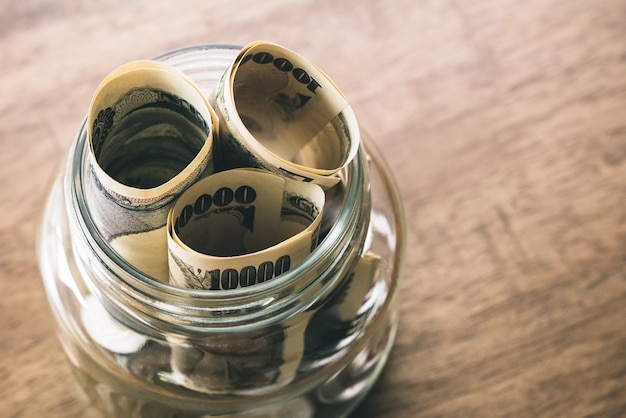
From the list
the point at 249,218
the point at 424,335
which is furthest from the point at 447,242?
the point at 249,218

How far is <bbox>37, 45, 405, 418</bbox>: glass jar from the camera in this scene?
1.22 feet

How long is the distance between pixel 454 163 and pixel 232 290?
0.33 m

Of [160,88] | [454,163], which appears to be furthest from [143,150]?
[454,163]

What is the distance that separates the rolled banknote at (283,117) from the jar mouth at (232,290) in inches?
0.9

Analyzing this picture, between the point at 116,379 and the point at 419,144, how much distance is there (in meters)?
0.31

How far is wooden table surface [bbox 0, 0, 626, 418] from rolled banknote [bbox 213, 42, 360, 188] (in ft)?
0.71

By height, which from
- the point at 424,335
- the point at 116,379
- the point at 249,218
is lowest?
the point at 424,335

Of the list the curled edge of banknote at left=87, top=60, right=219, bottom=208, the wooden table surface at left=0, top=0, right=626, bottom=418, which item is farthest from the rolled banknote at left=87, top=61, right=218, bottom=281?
the wooden table surface at left=0, top=0, right=626, bottom=418

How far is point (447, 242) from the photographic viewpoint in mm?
610

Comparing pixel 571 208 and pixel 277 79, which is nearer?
pixel 277 79

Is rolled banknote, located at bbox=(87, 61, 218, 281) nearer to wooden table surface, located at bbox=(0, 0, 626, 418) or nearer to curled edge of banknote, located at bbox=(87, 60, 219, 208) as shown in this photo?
curled edge of banknote, located at bbox=(87, 60, 219, 208)

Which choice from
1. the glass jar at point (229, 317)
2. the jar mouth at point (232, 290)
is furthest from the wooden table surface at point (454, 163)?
the jar mouth at point (232, 290)

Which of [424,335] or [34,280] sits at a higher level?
[34,280]

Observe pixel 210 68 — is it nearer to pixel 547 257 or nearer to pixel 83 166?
pixel 83 166
